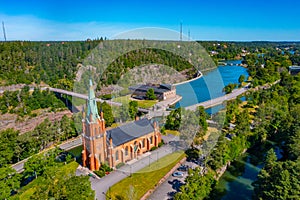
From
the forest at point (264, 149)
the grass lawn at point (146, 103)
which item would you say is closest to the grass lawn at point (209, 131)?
the forest at point (264, 149)

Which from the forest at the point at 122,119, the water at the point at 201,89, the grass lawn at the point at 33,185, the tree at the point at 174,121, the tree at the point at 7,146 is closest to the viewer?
the forest at the point at 122,119

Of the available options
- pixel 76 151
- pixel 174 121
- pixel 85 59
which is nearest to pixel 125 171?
pixel 76 151

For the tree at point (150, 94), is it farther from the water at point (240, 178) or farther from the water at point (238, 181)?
the water at point (238, 181)

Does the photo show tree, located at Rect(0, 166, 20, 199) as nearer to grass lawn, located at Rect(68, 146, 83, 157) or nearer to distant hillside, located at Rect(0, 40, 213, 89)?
grass lawn, located at Rect(68, 146, 83, 157)

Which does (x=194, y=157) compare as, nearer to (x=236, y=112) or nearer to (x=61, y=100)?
(x=236, y=112)

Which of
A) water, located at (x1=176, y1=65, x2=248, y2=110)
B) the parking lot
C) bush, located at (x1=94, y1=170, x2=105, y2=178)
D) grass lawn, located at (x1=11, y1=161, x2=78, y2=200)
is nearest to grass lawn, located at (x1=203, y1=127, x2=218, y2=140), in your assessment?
the parking lot

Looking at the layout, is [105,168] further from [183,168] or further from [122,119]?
[122,119]

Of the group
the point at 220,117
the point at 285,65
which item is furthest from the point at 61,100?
the point at 285,65
